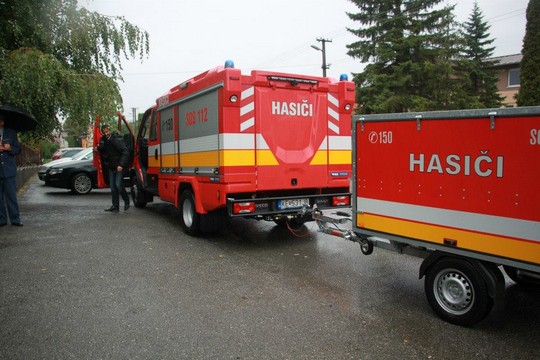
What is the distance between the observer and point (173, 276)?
5273 millimetres

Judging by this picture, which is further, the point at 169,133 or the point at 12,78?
the point at 12,78

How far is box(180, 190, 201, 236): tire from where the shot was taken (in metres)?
7.32

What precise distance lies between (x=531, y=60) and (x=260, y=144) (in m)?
15.2

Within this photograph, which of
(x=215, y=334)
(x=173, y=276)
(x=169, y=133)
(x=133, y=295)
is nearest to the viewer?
(x=215, y=334)

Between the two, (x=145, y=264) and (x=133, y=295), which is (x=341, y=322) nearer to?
(x=133, y=295)

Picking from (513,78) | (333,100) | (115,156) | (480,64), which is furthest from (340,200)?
(513,78)

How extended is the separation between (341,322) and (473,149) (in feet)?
6.40

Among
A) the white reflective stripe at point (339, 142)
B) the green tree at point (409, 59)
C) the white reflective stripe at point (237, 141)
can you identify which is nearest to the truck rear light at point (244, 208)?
the white reflective stripe at point (237, 141)

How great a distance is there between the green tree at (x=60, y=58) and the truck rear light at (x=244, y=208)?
6.35 meters

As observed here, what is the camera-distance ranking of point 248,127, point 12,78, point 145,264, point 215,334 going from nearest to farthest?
point 215,334 → point 145,264 → point 248,127 → point 12,78

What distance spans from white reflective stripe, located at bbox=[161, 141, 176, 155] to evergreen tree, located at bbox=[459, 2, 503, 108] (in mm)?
21501

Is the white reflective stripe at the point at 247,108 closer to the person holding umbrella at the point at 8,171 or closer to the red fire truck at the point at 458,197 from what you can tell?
the red fire truck at the point at 458,197

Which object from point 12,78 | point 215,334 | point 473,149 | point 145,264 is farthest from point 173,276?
point 12,78

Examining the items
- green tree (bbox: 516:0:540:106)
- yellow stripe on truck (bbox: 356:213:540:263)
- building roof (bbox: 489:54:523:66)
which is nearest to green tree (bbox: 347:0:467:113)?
green tree (bbox: 516:0:540:106)
